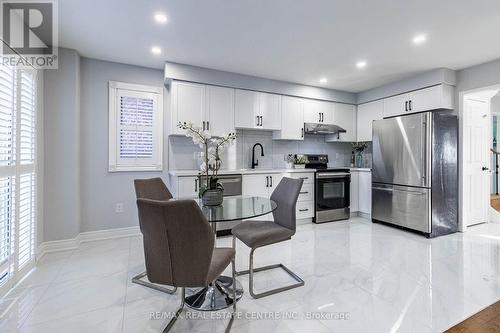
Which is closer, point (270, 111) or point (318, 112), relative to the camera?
point (270, 111)

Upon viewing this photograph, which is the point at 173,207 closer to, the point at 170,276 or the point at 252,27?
the point at 170,276

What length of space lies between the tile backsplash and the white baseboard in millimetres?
1141

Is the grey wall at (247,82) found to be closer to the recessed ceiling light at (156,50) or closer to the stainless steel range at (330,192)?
the recessed ceiling light at (156,50)

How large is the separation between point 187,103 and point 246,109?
970 millimetres

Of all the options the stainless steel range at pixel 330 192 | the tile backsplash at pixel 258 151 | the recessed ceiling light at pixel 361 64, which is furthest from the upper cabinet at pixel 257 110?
the recessed ceiling light at pixel 361 64

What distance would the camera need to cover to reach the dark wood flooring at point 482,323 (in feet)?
5.46

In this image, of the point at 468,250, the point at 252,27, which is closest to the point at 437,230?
the point at 468,250

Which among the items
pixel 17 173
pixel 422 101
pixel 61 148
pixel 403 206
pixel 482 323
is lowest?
pixel 482 323

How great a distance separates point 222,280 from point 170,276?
985 millimetres

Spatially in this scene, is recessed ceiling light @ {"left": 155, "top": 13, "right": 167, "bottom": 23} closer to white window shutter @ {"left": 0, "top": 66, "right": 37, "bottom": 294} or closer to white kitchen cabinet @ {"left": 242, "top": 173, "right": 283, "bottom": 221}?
white window shutter @ {"left": 0, "top": 66, "right": 37, "bottom": 294}

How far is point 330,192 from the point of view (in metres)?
4.47

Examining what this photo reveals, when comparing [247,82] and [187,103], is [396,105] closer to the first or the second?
[247,82]

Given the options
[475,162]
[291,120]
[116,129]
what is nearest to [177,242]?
[116,129]

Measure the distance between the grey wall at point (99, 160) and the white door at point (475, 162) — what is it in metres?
5.19
